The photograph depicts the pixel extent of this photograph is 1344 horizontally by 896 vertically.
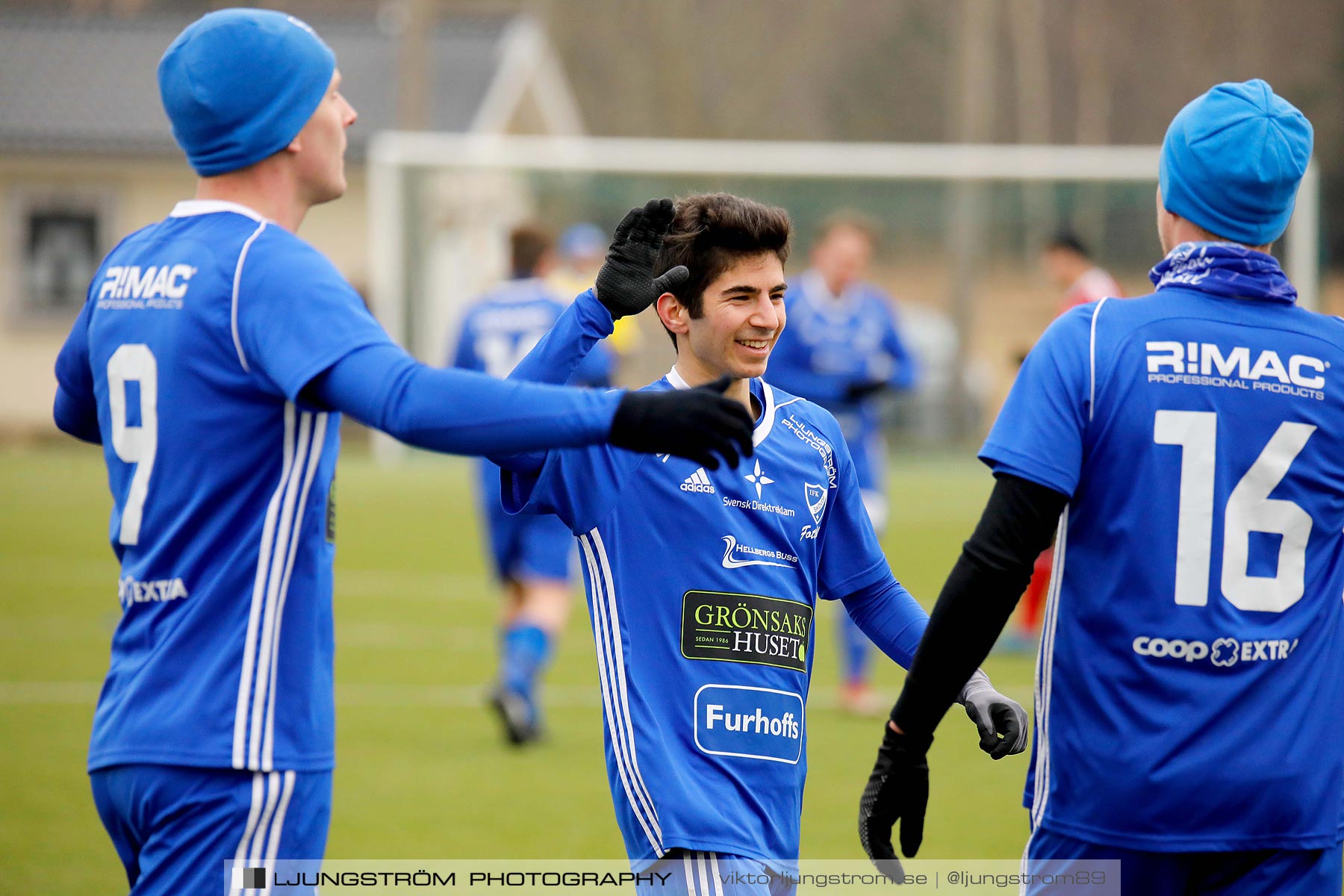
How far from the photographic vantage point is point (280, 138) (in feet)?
8.58

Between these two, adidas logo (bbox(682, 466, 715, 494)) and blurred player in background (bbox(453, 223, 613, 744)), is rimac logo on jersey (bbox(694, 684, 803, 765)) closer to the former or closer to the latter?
adidas logo (bbox(682, 466, 715, 494))

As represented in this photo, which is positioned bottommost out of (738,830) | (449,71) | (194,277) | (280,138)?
(738,830)

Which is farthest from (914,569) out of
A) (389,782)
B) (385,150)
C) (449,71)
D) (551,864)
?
(449,71)

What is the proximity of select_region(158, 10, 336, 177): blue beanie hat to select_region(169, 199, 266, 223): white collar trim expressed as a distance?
0.05m

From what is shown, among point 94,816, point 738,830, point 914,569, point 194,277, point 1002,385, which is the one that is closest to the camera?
point 194,277

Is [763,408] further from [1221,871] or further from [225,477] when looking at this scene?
[1221,871]

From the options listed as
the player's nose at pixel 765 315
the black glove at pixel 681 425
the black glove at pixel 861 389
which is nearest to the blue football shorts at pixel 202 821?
the black glove at pixel 681 425

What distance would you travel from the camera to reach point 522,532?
772 cm

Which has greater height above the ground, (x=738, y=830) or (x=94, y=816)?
(x=738, y=830)

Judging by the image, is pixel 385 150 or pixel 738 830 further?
pixel 385 150

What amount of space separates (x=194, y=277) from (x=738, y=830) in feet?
4.45

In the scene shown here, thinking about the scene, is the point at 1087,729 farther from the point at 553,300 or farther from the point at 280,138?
the point at 553,300

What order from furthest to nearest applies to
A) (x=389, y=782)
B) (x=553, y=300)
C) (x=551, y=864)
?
(x=553, y=300), (x=389, y=782), (x=551, y=864)

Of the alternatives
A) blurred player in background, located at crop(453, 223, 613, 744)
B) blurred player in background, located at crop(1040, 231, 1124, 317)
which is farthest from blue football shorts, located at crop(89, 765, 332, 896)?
blurred player in background, located at crop(1040, 231, 1124, 317)
